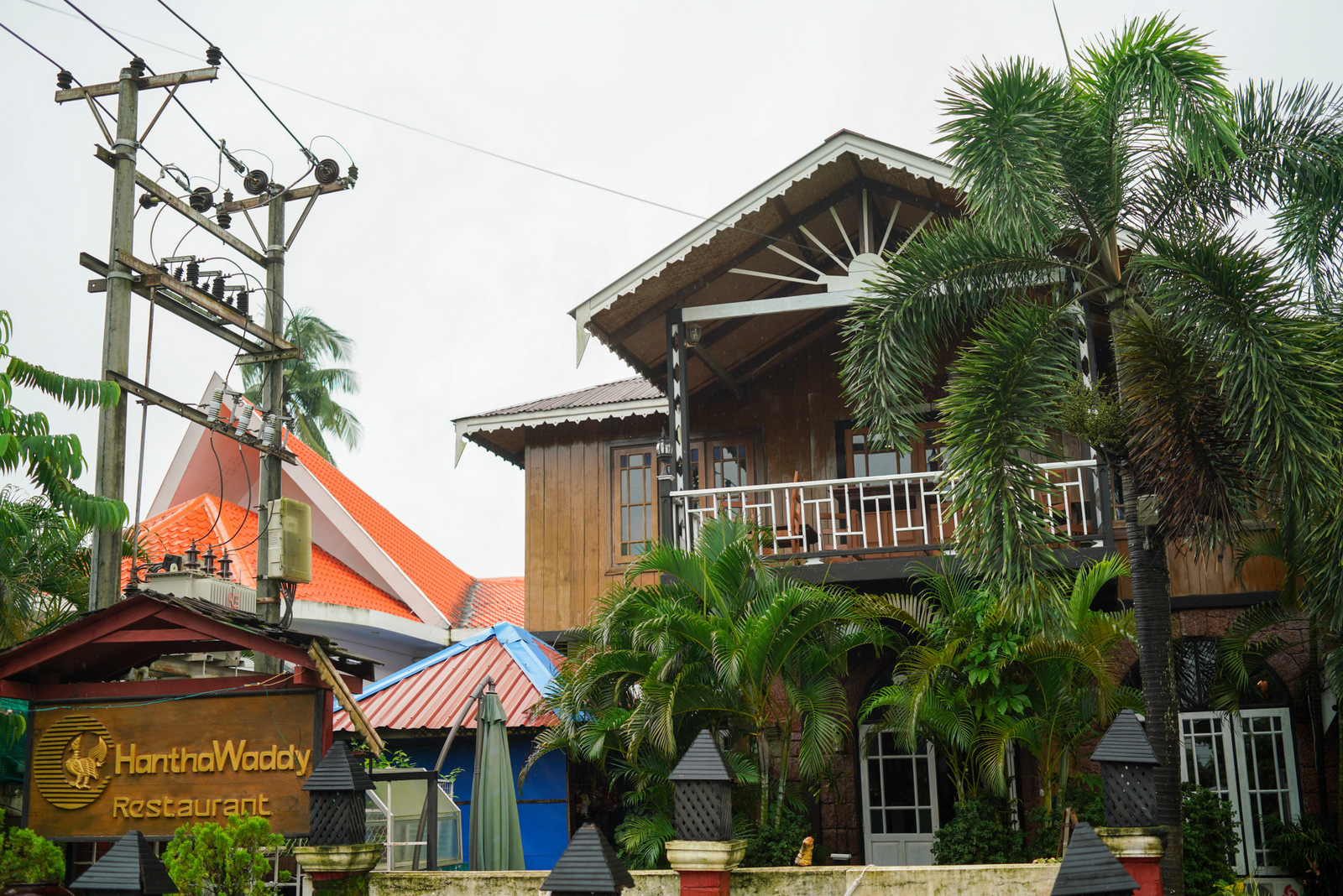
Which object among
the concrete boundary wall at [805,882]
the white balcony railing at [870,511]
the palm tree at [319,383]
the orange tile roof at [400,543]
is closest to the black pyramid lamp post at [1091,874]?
the concrete boundary wall at [805,882]

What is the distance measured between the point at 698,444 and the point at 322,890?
8272mm

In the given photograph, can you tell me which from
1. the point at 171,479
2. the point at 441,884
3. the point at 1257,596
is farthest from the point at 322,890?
the point at 171,479

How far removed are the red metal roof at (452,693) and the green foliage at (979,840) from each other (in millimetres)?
4128

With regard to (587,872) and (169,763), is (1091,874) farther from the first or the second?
(169,763)

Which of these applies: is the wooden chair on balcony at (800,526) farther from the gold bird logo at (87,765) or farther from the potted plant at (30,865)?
the potted plant at (30,865)

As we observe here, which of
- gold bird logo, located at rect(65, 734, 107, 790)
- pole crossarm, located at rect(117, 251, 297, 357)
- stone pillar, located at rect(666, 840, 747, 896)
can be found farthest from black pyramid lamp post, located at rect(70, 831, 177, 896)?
pole crossarm, located at rect(117, 251, 297, 357)

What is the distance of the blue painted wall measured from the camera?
12266 mm

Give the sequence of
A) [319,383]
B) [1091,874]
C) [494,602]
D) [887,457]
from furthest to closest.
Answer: [319,383]
[494,602]
[887,457]
[1091,874]

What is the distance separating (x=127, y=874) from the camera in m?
6.01

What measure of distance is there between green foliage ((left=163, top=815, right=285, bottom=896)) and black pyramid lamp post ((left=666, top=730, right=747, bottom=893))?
8.60 ft

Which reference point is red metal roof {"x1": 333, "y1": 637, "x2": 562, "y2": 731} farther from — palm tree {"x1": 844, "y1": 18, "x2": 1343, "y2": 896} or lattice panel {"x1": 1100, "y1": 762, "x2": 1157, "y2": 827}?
lattice panel {"x1": 1100, "y1": 762, "x2": 1157, "y2": 827}

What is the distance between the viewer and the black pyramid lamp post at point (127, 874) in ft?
19.7

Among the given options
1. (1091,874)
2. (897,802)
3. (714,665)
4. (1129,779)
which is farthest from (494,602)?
(1091,874)

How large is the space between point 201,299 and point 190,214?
36.5 inches
